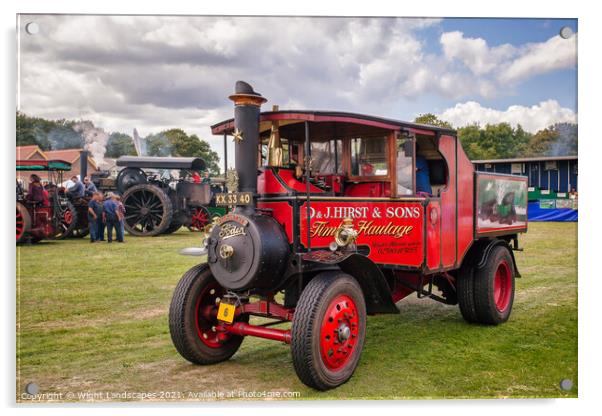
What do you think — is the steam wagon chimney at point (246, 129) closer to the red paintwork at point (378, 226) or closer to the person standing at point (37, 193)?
the red paintwork at point (378, 226)

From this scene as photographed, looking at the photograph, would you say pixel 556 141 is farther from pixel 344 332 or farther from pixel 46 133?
pixel 46 133

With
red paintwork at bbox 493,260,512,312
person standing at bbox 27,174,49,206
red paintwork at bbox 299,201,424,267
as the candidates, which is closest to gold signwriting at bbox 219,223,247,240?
red paintwork at bbox 299,201,424,267

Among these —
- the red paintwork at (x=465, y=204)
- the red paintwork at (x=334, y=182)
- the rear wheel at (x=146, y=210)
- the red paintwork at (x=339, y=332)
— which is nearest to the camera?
the red paintwork at (x=339, y=332)

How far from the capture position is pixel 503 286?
17.5ft

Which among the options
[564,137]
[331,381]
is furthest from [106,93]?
[564,137]

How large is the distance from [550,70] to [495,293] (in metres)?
2.33

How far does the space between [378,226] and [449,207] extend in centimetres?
83

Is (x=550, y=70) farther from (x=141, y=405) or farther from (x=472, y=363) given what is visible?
(x=141, y=405)

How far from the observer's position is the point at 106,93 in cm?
414

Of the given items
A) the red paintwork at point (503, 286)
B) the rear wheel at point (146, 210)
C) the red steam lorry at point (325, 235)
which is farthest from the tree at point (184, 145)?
the rear wheel at point (146, 210)

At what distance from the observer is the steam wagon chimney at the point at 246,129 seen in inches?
133

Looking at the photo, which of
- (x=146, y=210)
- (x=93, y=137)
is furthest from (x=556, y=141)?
(x=146, y=210)

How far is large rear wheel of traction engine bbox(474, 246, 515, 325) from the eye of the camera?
4.81 metres

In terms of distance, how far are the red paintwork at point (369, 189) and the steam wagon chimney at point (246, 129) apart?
1.04m
